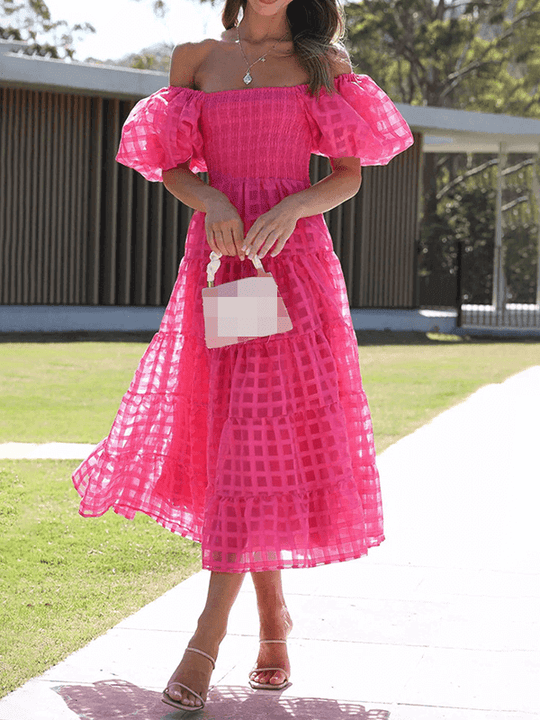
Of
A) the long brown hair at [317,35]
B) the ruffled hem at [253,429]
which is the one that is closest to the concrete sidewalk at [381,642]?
the ruffled hem at [253,429]

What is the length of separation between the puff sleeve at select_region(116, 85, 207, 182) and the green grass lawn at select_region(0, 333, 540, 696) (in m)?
1.37

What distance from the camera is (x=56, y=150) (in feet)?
53.2

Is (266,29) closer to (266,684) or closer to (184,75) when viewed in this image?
(184,75)

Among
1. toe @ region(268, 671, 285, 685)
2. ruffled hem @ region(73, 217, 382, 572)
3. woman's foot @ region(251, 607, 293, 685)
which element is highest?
ruffled hem @ region(73, 217, 382, 572)

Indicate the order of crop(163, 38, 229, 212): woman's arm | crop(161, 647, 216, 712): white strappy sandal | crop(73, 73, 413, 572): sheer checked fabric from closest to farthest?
1. crop(161, 647, 216, 712): white strappy sandal
2. crop(73, 73, 413, 572): sheer checked fabric
3. crop(163, 38, 229, 212): woman's arm

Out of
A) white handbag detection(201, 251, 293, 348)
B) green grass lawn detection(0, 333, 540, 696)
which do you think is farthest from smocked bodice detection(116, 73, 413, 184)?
green grass lawn detection(0, 333, 540, 696)

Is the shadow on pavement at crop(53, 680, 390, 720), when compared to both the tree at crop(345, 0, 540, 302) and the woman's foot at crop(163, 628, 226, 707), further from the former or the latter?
the tree at crop(345, 0, 540, 302)

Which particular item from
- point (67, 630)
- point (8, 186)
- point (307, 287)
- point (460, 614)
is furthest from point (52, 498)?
point (8, 186)

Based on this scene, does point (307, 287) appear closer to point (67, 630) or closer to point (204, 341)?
point (204, 341)

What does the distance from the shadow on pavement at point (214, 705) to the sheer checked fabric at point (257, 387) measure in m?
0.34

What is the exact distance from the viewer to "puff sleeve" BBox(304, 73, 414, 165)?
2.86 meters

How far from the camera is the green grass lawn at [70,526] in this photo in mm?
3260

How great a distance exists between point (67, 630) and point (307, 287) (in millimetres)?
1243

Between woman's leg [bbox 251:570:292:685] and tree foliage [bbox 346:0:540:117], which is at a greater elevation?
tree foliage [bbox 346:0:540:117]
